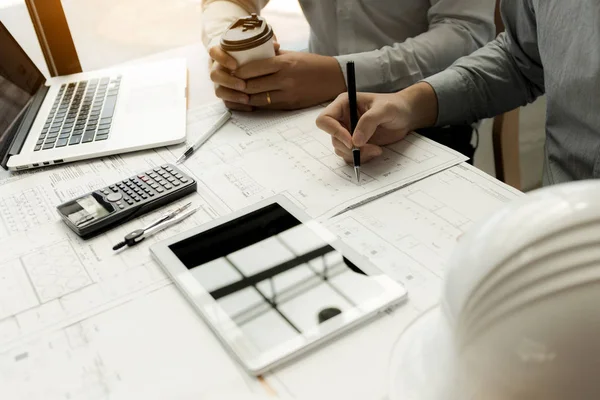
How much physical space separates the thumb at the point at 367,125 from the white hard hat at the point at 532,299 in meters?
0.37

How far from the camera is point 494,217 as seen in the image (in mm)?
367

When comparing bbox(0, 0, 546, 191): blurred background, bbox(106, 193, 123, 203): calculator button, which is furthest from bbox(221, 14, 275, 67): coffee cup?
bbox(0, 0, 546, 191): blurred background

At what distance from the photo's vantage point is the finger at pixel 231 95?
92cm

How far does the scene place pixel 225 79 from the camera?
92cm

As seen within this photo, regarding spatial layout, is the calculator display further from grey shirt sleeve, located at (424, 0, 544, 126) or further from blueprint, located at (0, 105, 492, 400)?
grey shirt sleeve, located at (424, 0, 544, 126)

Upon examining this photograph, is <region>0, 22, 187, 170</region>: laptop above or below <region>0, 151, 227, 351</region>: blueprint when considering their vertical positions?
above

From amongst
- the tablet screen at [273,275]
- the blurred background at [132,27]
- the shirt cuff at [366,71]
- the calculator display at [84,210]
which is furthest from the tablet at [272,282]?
the blurred background at [132,27]

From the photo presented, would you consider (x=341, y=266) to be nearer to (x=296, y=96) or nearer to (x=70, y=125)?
(x=296, y=96)

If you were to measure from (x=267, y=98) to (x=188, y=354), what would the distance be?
52 cm

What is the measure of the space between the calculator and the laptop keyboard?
173mm

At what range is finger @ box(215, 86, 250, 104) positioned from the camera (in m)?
0.92

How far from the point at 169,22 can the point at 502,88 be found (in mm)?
906

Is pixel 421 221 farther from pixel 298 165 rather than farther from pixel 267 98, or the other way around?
pixel 267 98

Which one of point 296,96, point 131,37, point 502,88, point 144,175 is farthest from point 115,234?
point 131,37
